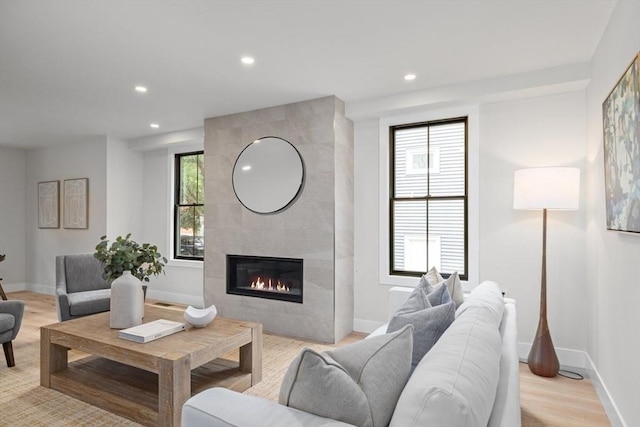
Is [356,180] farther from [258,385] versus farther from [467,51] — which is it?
[258,385]

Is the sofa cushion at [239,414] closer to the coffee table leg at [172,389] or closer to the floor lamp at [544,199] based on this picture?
the coffee table leg at [172,389]

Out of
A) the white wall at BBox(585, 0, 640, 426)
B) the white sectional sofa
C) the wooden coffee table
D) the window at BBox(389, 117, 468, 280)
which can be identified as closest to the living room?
the white wall at BBox(585, 0, 640, 426)

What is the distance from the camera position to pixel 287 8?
7.34 ft

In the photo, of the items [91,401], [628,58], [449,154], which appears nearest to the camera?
[628,58]

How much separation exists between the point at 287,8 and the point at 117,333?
241 centimetres

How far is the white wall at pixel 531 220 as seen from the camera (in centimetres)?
321

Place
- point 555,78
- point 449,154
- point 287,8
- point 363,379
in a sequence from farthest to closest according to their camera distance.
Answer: point 449,154
point 555,78
point 287,8
point 363,379

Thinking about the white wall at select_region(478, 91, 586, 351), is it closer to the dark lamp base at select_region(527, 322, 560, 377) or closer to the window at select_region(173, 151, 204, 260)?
the dark lamp base at select_region(527, 322, 560, 377)

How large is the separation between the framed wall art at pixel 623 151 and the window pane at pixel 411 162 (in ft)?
5.54

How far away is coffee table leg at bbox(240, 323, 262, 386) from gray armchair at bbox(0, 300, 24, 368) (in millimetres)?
1916

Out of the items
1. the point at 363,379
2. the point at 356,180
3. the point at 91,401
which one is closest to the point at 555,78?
the point at 356,180

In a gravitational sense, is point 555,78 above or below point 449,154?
above

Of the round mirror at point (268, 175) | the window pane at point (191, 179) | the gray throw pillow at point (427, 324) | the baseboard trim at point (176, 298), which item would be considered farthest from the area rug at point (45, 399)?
the window pane at point (191, 179)

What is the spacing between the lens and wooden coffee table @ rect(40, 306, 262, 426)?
7.02ft
